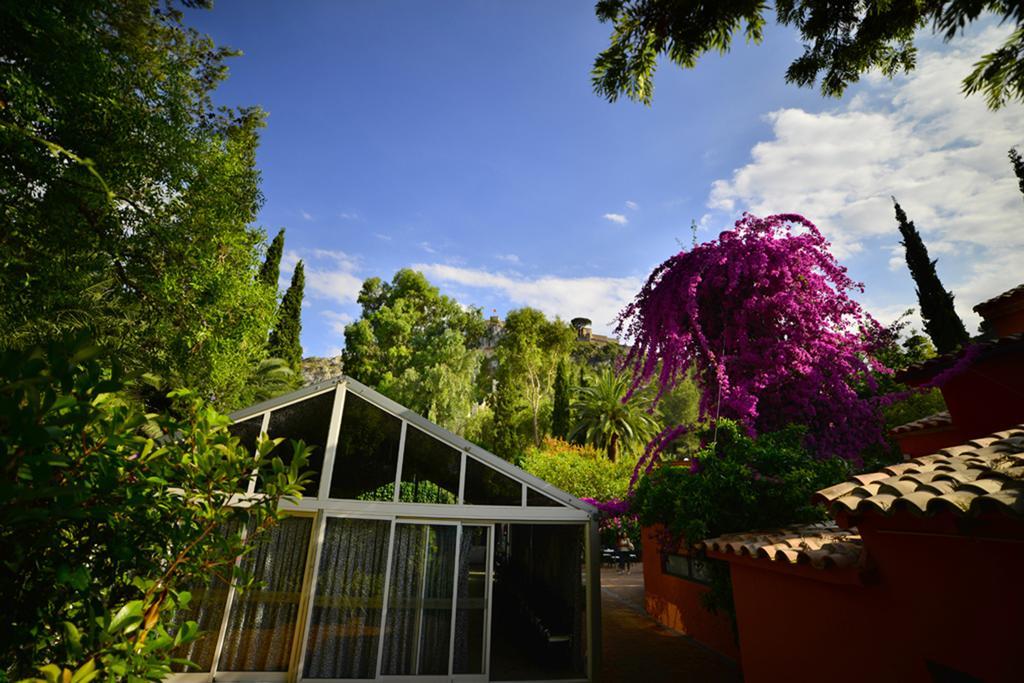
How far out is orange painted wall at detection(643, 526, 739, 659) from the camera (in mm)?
7445

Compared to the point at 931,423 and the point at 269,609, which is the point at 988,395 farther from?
the point at 269,609

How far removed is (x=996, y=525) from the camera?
2670 millimetres

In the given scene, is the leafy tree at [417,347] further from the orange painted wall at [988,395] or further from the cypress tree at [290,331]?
the orange painted wall at [988,395]

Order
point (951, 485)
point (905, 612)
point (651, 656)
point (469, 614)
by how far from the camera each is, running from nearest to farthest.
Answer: point (951, 485), point (905, 612), point (469, 614), point (651, 656)

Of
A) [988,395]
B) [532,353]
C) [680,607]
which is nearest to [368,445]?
[680,607]

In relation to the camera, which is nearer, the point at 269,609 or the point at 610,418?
the point at 269,609

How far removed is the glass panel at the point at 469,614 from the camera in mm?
6312

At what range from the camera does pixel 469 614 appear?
6.49 m

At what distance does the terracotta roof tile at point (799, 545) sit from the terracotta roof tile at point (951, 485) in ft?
1.93

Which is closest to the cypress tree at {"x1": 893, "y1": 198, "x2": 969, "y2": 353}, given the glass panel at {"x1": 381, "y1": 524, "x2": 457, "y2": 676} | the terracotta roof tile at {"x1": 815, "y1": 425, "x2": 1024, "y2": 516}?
the terracotta roof tile at {"x1": 815, "y1": 425, "x2": 1024, "y2": 516}

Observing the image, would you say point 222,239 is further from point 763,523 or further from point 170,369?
point 763,523

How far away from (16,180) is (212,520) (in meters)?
6.68

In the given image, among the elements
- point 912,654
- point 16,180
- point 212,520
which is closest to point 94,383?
point 212,520

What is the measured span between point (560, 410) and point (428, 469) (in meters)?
17.4
